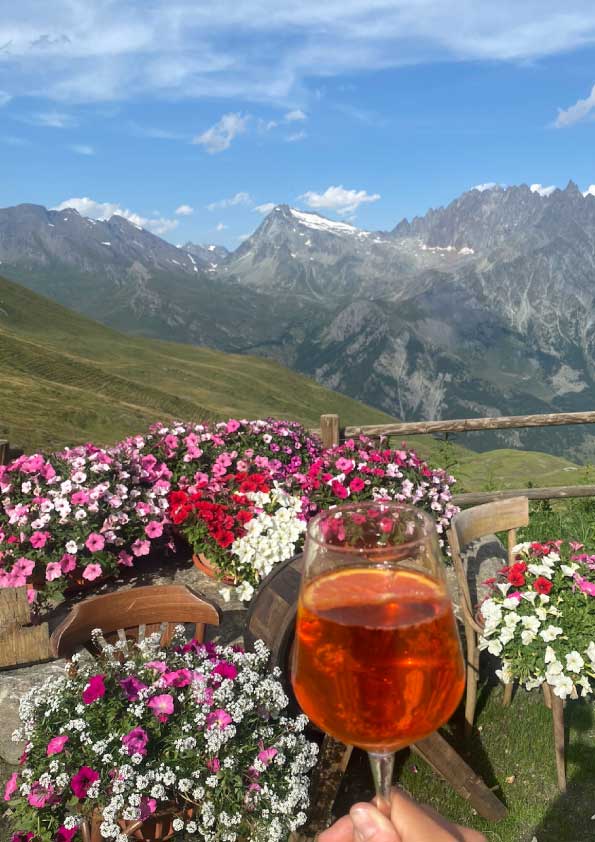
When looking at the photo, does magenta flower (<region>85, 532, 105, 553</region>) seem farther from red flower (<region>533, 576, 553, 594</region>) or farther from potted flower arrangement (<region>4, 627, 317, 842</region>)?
red flower (<region>533, 576, 553, 594</region>)

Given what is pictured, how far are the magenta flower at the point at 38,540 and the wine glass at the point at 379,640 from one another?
17.5ft

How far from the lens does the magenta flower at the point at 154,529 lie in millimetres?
6648

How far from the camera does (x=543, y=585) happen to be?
4547 millimetres

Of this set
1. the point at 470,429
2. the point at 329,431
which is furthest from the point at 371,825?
the point at 470,429

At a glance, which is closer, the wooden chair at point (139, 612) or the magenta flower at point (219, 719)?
the magenta flower at point (219, 719)

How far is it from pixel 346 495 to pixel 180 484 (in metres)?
1.85

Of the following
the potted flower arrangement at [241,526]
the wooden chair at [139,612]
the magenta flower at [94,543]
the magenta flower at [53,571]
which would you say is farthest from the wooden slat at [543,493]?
the wooden chair at [139,612]

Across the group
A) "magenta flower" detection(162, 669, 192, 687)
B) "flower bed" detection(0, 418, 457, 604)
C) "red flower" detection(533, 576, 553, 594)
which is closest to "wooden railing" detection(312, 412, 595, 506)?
"flower bed" detection(0, 418, 457, 604)

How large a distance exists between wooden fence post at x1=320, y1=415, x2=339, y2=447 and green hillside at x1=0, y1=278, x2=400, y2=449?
38.1m

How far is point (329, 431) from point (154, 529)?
8.14ft

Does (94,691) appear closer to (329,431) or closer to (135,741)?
(135,741)

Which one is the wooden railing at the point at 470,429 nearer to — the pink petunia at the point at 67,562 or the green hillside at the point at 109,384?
the pink petunia at the point at 67,562

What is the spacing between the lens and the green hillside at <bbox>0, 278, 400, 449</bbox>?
61.7 meters

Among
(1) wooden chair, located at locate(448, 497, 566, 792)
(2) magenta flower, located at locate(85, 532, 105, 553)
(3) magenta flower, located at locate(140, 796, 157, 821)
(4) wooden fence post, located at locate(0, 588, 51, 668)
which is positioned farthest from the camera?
(2) magenta flower, located at locate(85, 532, 105, 553)
